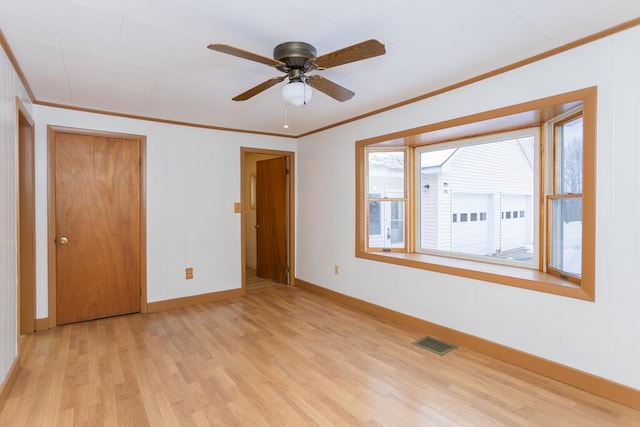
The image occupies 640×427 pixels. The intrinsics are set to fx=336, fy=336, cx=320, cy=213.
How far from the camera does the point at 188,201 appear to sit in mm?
4434

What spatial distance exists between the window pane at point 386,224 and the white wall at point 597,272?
421 millimetres

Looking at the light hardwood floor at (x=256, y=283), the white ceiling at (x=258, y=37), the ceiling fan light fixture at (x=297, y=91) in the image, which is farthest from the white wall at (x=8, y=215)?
the light hardwood floor at (x=256, y=283)

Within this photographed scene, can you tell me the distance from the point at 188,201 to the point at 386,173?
102 inches

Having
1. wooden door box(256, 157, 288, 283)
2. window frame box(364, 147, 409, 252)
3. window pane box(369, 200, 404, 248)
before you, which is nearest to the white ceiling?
window frame box(364, 147, 409, 252)

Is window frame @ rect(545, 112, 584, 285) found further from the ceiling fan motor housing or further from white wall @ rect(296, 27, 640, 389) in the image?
the ceiling fan motor housing

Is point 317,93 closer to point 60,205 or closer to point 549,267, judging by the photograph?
point 549,267

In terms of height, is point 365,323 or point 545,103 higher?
point 545,103

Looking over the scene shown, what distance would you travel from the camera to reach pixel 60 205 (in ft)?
12.0

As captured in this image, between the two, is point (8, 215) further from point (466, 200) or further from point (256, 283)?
point (466, 200)

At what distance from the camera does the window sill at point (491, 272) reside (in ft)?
8.01

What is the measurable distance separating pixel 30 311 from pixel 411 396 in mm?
3769

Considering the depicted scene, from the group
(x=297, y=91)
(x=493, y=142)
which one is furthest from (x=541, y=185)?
(x=297, y=91)

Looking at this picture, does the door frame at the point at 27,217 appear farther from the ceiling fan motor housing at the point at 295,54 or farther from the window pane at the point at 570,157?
the window pane at the point at 570,157

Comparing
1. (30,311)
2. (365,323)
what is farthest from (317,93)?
(30,311)
